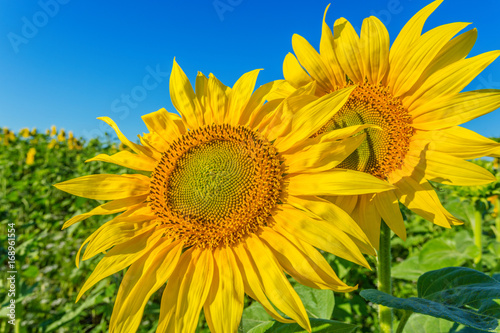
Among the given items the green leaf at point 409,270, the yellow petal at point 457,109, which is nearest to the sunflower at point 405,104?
the yellow petal at point 457,109

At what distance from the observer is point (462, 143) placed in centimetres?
123

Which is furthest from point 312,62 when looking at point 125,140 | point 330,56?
point 125,140

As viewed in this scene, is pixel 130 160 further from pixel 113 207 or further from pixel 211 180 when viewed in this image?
pixel 211 180

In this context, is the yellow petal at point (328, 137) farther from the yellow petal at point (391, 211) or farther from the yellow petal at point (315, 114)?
the yellow petal at point (391, 211)

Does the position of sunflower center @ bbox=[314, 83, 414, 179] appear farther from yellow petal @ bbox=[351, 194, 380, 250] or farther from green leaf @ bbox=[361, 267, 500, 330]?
green leaf @ bbox=[361, 267, 500, 330]

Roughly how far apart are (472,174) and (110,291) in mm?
2756

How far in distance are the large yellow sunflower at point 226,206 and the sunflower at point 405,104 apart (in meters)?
0.19

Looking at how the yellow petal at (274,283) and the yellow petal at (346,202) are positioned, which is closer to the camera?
the yellow petal at (274,283)

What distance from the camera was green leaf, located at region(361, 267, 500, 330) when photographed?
3.42ft

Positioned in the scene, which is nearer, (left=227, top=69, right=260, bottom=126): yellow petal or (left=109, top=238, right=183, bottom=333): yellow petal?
(left=109, top=238, right=183, bottom=333): yellow petal

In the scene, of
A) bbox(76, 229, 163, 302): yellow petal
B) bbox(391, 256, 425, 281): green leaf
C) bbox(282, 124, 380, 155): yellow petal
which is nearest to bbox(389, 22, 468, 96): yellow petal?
bbox(282, 124, 380, 155): yellow petal

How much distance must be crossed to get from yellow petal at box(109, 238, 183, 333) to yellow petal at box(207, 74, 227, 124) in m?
0.53

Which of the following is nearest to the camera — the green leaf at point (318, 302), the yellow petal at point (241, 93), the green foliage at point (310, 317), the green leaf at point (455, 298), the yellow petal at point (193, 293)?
the green leaf at point (455, 298)

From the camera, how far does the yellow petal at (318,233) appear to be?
41.6 inches
